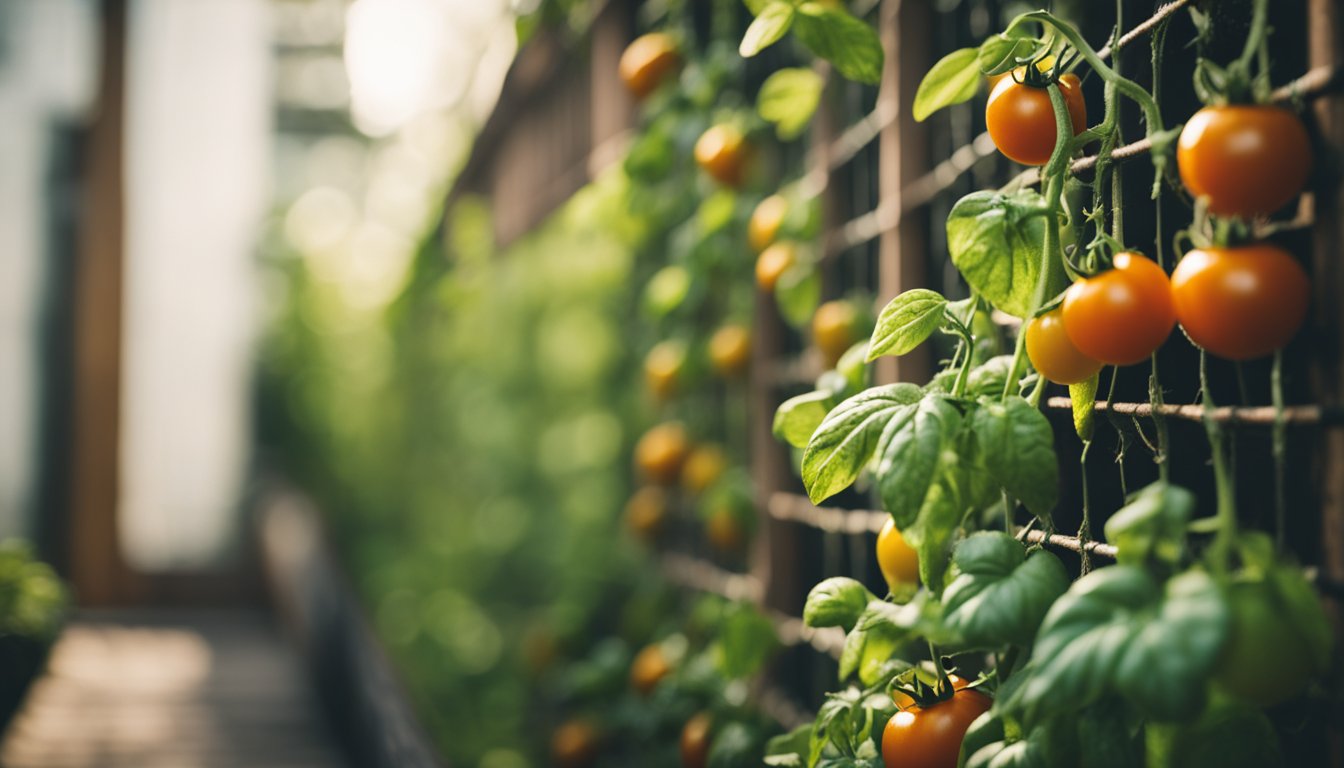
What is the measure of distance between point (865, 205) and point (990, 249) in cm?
88

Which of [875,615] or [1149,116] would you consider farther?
[875,615]

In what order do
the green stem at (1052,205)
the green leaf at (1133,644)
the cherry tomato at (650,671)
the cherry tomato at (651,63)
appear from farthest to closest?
the cherry tomato at (650,671)
the cherry tomato at (651,63)
the green stem at (1052,205)
the green leaf at (1133,644)

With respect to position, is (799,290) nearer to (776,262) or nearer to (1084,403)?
(776,262)

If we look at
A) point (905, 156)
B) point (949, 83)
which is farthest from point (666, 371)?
point (949, 83)

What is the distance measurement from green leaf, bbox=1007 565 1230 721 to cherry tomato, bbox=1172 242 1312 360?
0.45 ft

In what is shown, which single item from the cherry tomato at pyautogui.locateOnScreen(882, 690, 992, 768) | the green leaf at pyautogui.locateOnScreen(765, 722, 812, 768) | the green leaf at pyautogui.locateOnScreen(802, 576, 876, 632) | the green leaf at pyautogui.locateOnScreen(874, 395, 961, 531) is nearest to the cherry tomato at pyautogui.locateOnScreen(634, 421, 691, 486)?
the green leaf at pyautogui.locateOnScreen(765, 722, 812, 768)

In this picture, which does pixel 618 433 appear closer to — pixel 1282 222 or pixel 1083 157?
pixel 1083 157

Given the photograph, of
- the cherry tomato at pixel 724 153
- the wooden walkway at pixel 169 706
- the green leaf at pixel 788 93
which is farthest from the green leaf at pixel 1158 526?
the wooden walkway at pixel 169 706

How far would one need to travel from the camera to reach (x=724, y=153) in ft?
5.03

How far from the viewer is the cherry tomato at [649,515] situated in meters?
2.15

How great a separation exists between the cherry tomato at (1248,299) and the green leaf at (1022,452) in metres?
0.12

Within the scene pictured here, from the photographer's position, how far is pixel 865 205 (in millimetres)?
1640

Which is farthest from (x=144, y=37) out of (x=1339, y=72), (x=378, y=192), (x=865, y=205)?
(x=1339, y=72)

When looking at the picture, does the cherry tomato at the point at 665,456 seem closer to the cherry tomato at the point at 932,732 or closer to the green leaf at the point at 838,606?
the green leaf at the point at 838,606
